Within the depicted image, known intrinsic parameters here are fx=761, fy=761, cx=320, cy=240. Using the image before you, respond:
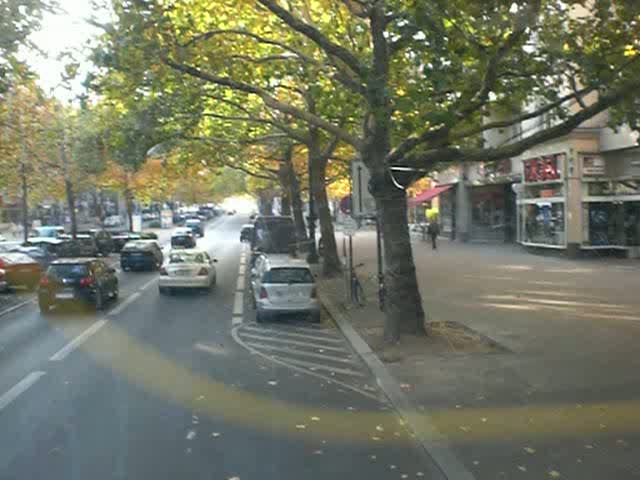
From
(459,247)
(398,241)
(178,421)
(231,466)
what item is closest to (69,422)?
(178,421)

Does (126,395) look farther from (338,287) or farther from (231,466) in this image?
(338,287)

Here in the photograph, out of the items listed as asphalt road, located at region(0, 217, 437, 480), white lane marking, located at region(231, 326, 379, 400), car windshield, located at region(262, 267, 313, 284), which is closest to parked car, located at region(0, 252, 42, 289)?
asphalt road, located at region(0, 217, 437, 480)

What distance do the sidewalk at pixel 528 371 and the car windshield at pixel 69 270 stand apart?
6.61m

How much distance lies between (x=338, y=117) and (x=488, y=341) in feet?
29.9

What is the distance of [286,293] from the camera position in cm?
1730

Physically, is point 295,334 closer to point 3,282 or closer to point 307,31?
point 307,31

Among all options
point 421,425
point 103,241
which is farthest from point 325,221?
point 103,241

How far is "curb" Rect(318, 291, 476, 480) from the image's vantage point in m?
7.15

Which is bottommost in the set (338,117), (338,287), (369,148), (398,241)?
(338,287)

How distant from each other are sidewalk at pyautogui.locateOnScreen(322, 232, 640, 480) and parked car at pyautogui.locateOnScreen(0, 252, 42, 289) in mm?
10197

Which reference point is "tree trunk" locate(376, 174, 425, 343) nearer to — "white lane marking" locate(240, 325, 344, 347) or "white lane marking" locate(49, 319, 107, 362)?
"white lane marking" locate(240, 325, 344, 347)

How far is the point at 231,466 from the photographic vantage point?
722cm

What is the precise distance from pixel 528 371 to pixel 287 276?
301 inches

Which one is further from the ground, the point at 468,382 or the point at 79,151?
the point at 79,151
